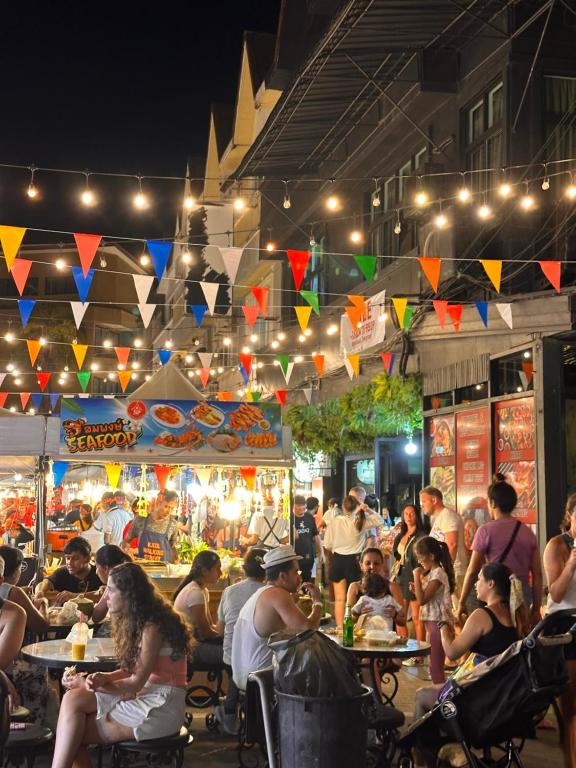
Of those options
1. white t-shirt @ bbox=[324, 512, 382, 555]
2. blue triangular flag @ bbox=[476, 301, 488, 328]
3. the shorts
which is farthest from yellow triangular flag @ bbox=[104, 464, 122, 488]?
blue triangular flag @ bbox=[476, 301, 488, 328]

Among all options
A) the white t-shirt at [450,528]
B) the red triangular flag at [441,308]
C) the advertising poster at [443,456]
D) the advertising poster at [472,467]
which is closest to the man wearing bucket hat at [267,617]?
the white t-shirt at [450,528]

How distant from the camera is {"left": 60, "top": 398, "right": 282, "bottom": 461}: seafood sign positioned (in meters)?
12.0

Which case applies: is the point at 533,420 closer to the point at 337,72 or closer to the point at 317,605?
the point at 317,605

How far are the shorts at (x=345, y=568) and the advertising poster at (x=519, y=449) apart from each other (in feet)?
8.23

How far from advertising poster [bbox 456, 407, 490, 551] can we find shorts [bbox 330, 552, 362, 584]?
5.45ft

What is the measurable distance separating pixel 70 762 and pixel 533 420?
27.6ft

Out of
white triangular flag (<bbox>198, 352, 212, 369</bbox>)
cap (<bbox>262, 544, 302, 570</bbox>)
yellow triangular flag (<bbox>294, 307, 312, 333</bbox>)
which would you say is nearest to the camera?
cap (<bbox>262, 544, 302, 570</bbox>)

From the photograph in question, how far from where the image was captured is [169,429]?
40.6 ft

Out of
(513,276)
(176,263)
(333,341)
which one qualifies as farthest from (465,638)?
(176,263)

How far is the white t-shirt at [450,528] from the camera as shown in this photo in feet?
36.6

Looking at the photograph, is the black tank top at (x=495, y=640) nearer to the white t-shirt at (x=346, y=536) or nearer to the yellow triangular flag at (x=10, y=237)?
the yellow triangular flag at (x=10, y=237)

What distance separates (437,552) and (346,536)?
4.53 meters

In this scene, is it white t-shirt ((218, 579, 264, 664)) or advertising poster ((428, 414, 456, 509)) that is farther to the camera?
advertising poster ((428, 414, 456, 509))

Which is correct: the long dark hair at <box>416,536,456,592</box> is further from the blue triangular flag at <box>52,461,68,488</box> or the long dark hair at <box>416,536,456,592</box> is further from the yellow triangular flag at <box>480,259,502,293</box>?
the blue triangular flag at <box>52,461,68,488</box>
